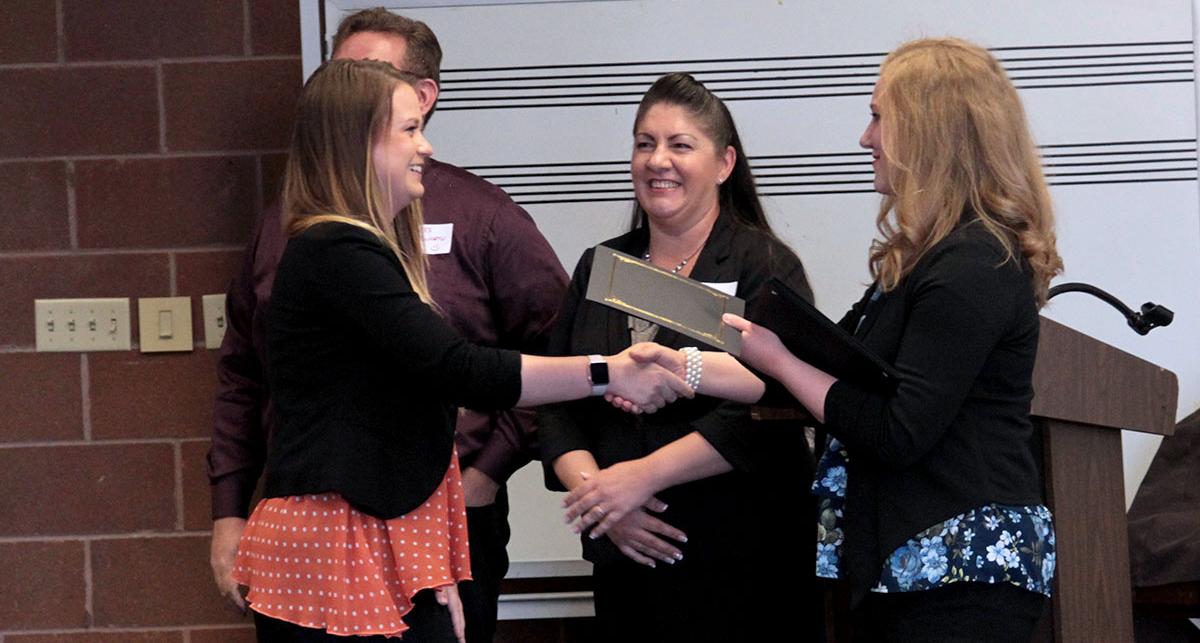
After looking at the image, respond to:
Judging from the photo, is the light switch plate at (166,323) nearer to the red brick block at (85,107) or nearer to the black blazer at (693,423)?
the red brick block at (85,107)

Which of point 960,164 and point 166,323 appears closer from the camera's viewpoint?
point 960,164

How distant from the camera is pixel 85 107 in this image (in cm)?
326

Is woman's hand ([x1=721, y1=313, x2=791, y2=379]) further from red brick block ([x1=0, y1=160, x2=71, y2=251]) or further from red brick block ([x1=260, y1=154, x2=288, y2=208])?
red brick block ([x1=0, y1=160, x2=71, y2=251])

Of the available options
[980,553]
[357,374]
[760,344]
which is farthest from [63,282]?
[980,553]

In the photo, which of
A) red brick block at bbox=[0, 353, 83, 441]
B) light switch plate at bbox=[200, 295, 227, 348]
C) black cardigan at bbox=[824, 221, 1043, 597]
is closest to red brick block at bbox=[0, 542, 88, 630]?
red brick block at bbox=[0, 353, 83, 441]

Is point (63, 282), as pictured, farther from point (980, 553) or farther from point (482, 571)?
point (980, 553)

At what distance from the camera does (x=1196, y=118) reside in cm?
317

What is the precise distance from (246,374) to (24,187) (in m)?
0.99

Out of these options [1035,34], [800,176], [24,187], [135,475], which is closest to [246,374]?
[135,475]

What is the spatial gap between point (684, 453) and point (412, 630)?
61 centimetres

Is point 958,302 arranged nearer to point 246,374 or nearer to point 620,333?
point 620,333

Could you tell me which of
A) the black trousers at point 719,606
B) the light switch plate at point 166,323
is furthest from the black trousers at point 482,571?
the light switch plate at point 166,323

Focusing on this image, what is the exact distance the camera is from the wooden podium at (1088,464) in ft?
6.46

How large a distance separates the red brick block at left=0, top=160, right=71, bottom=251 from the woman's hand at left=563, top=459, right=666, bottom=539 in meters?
1.67
